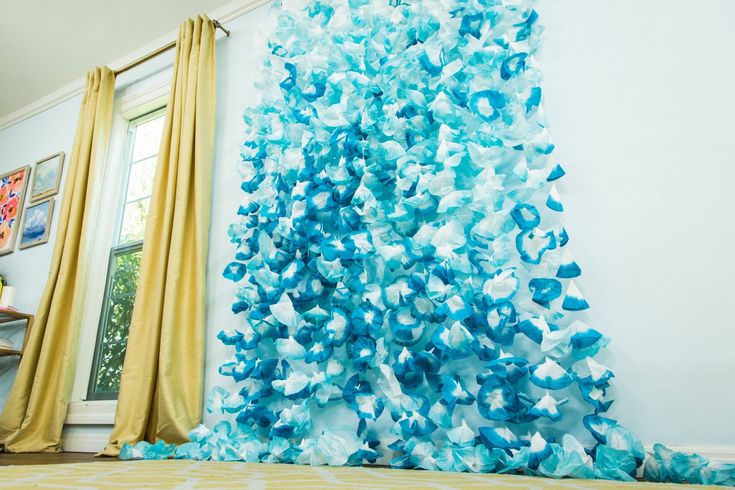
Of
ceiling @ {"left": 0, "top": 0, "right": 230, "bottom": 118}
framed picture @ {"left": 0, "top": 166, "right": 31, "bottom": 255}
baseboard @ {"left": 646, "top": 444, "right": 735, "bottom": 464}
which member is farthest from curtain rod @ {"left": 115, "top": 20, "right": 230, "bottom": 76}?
baseboard @ {"left": 646, "top": 444, "right": 735, "bottom": 464}

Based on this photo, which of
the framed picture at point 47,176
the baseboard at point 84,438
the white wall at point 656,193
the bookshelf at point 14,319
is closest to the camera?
the white wall at point 656,193

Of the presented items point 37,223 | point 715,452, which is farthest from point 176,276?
point 715,452

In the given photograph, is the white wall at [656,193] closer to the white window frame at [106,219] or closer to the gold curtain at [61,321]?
the white window frame at [106,219]

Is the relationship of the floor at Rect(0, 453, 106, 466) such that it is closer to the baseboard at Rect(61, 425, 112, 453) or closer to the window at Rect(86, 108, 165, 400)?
the baseboard at Rect(61, 425, 112, 453)

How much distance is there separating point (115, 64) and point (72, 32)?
28cm

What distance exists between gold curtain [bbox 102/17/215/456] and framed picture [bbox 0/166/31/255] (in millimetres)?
1483

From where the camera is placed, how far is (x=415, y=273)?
60.3 inches

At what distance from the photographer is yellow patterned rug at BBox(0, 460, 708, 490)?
97 cm

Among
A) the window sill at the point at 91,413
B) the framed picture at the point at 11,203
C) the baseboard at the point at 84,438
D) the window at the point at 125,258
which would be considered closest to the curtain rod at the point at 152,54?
the window at the point at 125,258

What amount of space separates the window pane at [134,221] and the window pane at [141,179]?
5 centimetres

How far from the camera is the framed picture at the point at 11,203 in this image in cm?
320

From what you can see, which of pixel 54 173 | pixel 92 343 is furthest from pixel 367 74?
pixel 54 173

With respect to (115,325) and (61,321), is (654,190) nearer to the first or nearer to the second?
(115,325)

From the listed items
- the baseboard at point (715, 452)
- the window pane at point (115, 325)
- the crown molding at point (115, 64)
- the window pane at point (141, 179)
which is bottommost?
the baseboard at point (715, 452)
